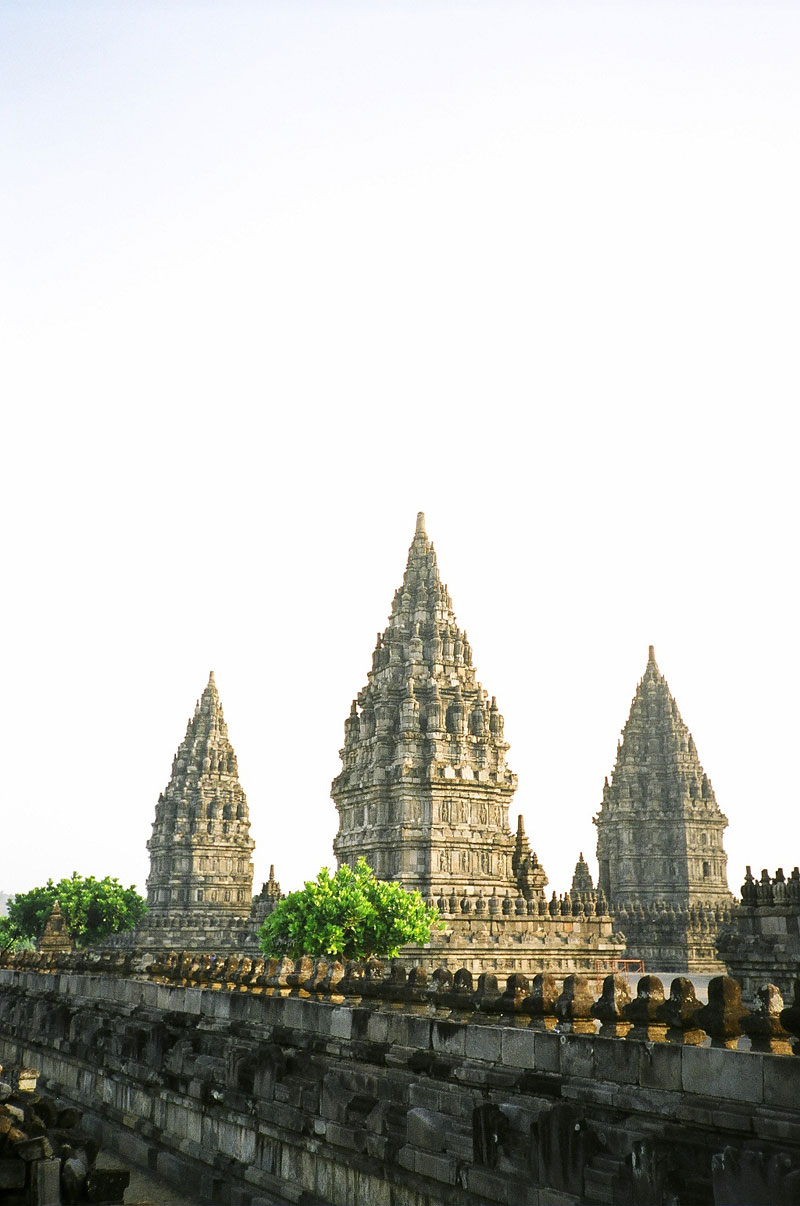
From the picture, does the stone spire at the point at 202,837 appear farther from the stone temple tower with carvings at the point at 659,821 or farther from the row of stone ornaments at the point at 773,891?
the row of stone ornaments at the point at 773,891

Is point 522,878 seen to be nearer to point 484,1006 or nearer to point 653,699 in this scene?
point 653,699

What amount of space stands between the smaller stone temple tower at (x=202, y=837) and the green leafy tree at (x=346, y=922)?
33.3 m

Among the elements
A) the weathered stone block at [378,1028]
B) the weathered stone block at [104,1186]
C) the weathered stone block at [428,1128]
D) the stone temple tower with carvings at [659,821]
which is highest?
the stone temple tower with carvings at [659,821]

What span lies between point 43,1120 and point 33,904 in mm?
59511

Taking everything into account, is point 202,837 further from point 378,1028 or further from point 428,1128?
point 428,1128

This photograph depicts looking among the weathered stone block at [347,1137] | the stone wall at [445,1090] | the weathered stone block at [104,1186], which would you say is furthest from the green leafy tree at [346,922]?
the weathered stone block at [104,1186]

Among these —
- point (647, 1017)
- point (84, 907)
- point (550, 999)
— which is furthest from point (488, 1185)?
point (84, 907)

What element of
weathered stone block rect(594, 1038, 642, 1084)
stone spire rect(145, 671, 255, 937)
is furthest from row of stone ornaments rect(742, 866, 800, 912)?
stone spire rect(145, 671, 255, 937)

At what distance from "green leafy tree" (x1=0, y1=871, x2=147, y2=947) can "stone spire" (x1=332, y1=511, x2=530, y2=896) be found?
68.0 ft

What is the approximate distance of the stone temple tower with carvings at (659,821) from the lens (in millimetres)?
70562

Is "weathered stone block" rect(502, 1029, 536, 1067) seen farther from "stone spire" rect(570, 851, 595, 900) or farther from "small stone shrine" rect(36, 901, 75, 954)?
"stone spire" rect(570, 851, 595, 900)

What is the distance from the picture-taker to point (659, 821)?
72.4m

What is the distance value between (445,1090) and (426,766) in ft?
136

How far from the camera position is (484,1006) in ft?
40.8
